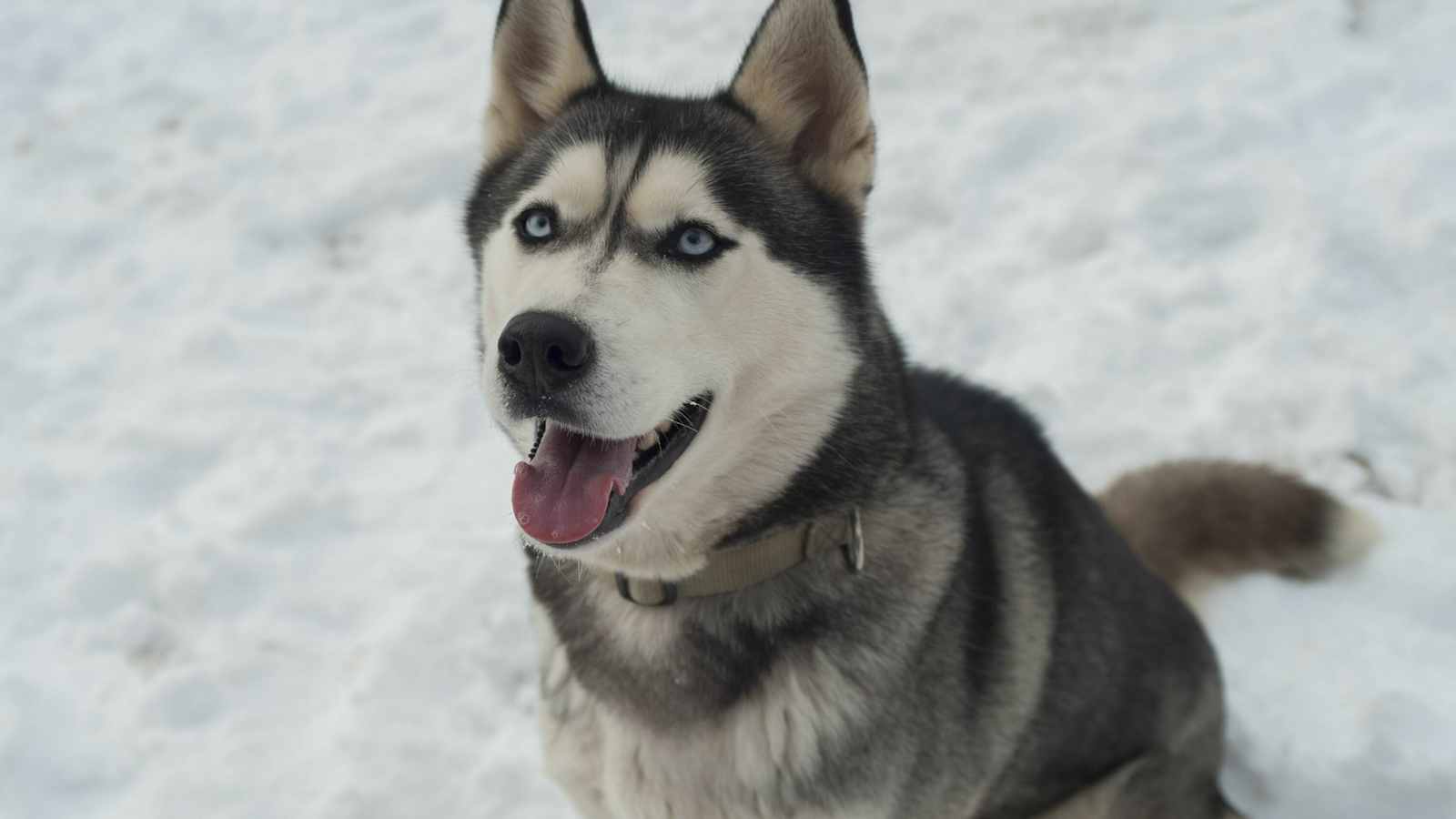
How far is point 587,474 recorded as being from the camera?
6.37ft

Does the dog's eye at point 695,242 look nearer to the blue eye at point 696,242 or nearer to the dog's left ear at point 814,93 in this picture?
the blue eye at point 696,242

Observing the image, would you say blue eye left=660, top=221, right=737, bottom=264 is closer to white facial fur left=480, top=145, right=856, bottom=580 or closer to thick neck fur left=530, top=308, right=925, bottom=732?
white facial fur left=480, top=145, right=856, bottom=580

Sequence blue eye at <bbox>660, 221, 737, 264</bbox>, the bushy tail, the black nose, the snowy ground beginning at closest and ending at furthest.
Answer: the black nose
blue eye at <bbox>660, 221, 737, 264</bbox>
the bushy tail
the snowy ground

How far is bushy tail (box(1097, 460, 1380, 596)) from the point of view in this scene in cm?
295

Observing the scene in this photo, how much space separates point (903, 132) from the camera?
194 inches

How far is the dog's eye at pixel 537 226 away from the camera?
2.07 m

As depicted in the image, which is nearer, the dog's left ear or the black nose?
the black nose

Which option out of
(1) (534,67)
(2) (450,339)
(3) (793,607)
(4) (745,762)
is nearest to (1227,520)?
(3) (793,607)

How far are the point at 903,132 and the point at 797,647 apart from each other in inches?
131

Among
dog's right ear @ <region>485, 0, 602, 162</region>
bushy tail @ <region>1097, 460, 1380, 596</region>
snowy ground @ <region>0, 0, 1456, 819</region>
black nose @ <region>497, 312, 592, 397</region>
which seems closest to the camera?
black nose @ <region>497, 312, 592, 397</region>

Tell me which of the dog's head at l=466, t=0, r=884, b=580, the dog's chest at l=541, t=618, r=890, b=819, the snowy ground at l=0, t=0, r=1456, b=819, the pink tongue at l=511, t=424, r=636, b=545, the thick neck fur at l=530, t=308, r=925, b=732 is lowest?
the snowy ground at l=0, t=0, r=1456, b=819

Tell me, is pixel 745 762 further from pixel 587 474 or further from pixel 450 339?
pixel 450 339

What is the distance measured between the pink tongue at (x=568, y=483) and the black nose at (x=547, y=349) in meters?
0.20

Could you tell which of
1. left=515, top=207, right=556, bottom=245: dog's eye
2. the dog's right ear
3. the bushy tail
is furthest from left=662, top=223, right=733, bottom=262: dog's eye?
the bushy tail
